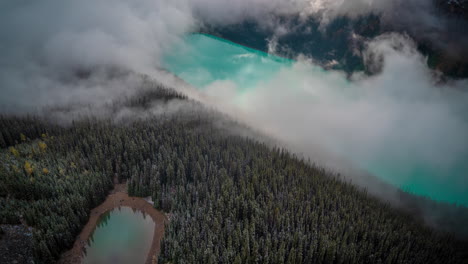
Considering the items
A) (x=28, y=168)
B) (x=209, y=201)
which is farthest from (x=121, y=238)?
(x=28, y=168)

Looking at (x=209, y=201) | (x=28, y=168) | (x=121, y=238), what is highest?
(x=209, y=201)

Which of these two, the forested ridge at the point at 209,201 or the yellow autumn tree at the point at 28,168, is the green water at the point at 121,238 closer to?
the forested ridge at the point at 209,201

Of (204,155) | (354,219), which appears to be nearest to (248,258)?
(354,219)

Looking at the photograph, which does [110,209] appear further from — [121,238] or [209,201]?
[209,201]

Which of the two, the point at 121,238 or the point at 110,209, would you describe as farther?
the point at 110,209

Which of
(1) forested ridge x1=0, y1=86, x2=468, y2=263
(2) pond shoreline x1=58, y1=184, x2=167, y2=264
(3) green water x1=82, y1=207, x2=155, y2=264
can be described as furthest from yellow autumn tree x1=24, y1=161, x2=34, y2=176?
(3) green water x1=82, y1=207, x2=155, y2=264
